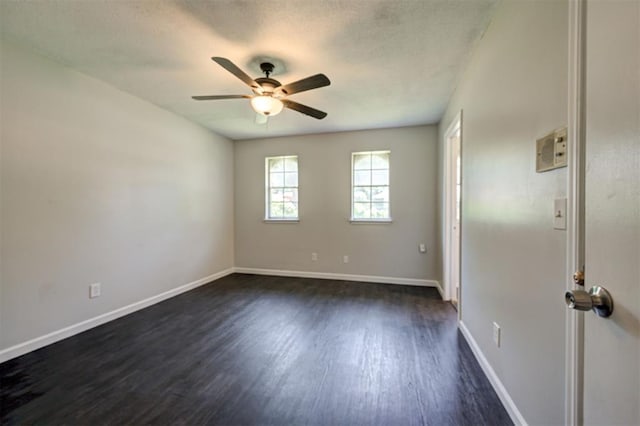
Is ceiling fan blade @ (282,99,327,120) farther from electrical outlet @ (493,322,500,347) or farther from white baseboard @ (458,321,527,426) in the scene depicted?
white baseboard @ (458,321,527,426)

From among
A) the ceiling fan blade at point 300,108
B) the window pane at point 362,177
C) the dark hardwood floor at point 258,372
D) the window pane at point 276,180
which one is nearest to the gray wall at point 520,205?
the dark hardwood floor at point 258,372

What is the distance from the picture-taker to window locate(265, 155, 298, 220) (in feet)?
15.6

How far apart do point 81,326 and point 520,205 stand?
12.1 ft

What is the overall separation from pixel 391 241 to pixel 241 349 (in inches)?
108

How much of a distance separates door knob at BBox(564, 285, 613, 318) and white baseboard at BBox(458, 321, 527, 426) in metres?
1.15

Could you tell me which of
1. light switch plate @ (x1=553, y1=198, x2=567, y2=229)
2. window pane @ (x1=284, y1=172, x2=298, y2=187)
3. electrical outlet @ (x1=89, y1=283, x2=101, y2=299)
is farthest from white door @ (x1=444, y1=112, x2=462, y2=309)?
electrical outlet @ (x1=89, y1=283, x2=101, y2=299)

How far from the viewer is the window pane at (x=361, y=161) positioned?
14.5ft

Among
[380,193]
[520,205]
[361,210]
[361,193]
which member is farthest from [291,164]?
[520,205]

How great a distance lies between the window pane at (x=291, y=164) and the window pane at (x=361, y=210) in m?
1.23

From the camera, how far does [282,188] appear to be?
4.83m

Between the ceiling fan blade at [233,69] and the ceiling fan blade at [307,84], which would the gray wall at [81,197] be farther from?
the ceiling fan blade at [307,84]

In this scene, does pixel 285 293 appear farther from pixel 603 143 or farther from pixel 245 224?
pixel 603 143

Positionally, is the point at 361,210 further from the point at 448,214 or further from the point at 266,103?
the point at 266,103

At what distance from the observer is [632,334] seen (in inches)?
22.1
